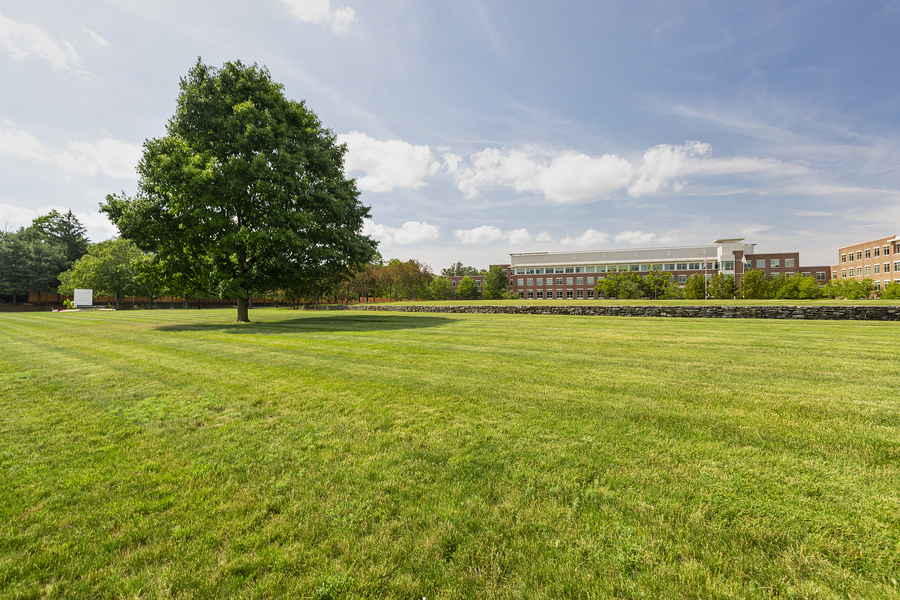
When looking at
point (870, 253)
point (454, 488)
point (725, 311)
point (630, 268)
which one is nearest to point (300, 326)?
point (454, 488)

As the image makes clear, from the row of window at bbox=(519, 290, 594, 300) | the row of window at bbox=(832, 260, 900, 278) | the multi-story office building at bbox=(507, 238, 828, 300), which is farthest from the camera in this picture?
the row of window at bbox=(519, 290, 594, 300)

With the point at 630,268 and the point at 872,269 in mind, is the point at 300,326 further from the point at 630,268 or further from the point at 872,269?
the point at 872,269

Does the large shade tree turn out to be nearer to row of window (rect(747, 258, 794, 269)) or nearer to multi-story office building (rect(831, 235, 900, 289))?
multi-story office building (rect(831, 235, 900, 289))

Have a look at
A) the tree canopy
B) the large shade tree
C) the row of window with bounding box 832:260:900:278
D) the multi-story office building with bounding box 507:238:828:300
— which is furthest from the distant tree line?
the row of window with bounding box 832:260:900:278

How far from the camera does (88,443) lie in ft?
14.7

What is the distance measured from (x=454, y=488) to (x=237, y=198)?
Answer: 878 inches

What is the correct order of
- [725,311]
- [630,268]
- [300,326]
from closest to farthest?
[300,326] < [725,311] < [630,268]

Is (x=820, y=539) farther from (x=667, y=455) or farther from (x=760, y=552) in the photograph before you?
(x=667, y=455)

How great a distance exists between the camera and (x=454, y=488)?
3.34 meters

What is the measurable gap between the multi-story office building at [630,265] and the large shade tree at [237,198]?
83904 mm

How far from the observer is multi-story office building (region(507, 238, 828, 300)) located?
94000 millimetres

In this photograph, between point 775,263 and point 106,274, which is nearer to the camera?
point 106,274

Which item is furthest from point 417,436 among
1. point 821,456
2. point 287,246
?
point 287,246

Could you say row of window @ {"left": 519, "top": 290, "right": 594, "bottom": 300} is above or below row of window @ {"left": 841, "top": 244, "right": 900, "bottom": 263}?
below
